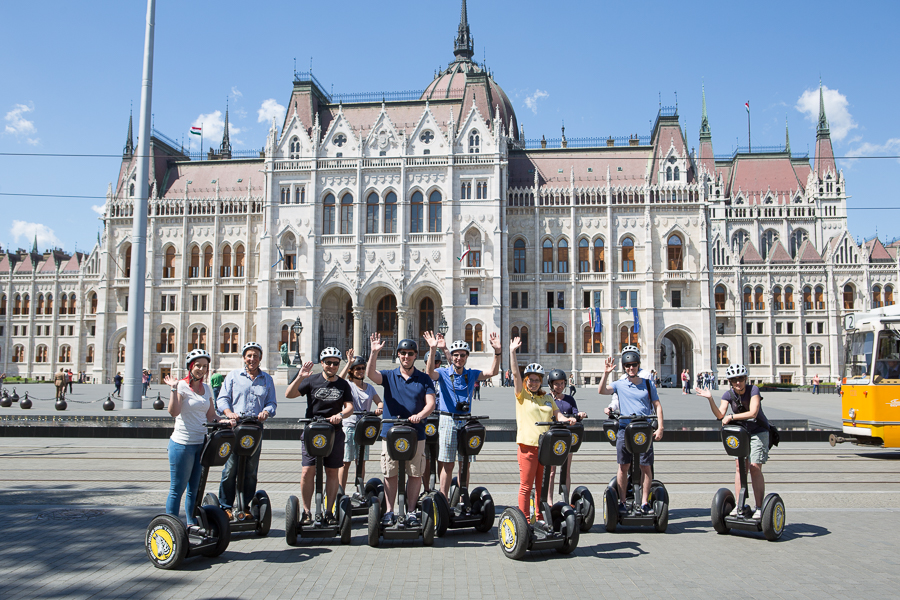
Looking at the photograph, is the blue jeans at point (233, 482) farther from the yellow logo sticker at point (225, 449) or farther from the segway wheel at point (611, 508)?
the segway wheel at point (611, 508)

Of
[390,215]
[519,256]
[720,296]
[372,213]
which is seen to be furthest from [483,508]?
[720,296]

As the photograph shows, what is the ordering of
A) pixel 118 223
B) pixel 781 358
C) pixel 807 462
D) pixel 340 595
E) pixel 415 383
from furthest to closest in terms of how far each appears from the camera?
pixel 781 358, pixel 118 223, pixel 807 462, pixel 415 383, pixel 340 595

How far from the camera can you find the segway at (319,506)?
259 inches

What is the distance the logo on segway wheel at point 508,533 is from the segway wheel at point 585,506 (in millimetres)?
1256

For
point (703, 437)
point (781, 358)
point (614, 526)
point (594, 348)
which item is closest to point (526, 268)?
point (594, 348)

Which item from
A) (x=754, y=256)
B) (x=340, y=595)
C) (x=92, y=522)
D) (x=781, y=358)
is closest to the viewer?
(x=340, y=595)

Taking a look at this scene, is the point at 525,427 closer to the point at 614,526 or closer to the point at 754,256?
the point at 614,526

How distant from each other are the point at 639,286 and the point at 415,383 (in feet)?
136

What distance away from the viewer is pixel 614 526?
739 centimetres

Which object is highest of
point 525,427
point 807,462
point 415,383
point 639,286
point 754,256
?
point 754,256

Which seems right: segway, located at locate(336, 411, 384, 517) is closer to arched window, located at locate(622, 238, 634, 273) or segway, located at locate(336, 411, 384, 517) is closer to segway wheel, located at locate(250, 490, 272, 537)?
segway wheel, located at locate(250, 490, 272, 537)

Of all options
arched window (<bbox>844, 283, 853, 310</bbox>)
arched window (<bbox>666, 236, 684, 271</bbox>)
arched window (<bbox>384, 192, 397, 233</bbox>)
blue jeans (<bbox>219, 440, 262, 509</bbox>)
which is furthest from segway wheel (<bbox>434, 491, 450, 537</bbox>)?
arched window (<bbox>844, 283, 853, 310</bbox>)

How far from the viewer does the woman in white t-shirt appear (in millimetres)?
6371

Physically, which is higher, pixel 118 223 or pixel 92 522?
pixel 118 223
